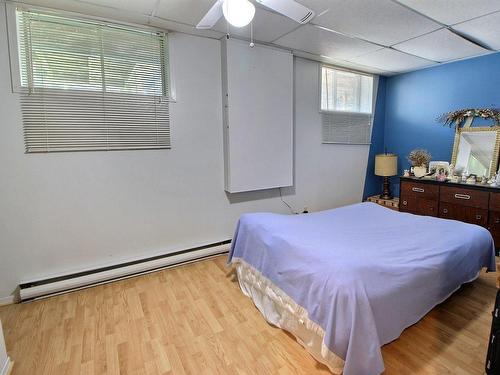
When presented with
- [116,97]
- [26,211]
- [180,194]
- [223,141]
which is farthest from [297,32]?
[26,211]

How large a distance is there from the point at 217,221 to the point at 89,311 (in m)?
1.49

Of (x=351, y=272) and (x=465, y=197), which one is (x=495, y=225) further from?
(x=351, y=272)

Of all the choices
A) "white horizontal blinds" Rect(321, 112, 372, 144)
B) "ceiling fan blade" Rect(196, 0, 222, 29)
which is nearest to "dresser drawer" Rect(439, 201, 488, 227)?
"white horizontal blinds" Rect(321, 112, 372, 144)

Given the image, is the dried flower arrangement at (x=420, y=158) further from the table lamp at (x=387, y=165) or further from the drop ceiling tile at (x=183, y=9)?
the drop ceiling tile at (x=183, y=9)

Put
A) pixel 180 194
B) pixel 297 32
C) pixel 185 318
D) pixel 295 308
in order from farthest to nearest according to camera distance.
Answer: pixel 180 194
pixel 297 32
pixel 185 318
pixel 295 308

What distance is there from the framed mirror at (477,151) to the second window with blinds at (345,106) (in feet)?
3.95

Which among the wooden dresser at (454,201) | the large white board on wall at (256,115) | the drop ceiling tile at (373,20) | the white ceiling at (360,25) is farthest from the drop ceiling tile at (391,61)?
the wooden dresser at (454,201)

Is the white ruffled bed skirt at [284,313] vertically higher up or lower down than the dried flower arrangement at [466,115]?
lower down

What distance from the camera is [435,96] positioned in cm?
380

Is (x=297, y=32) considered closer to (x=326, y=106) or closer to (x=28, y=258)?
(x=326, y=106)

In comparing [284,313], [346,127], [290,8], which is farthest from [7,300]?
[346,127]

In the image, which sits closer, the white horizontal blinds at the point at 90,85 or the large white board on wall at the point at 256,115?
the white horizontal blinds at the point at 90,85

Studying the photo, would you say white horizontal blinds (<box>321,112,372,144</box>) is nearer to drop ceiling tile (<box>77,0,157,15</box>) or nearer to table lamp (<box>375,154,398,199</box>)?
table lamp (<box>375,154,398,199</box>)

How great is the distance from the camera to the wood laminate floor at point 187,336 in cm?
156
